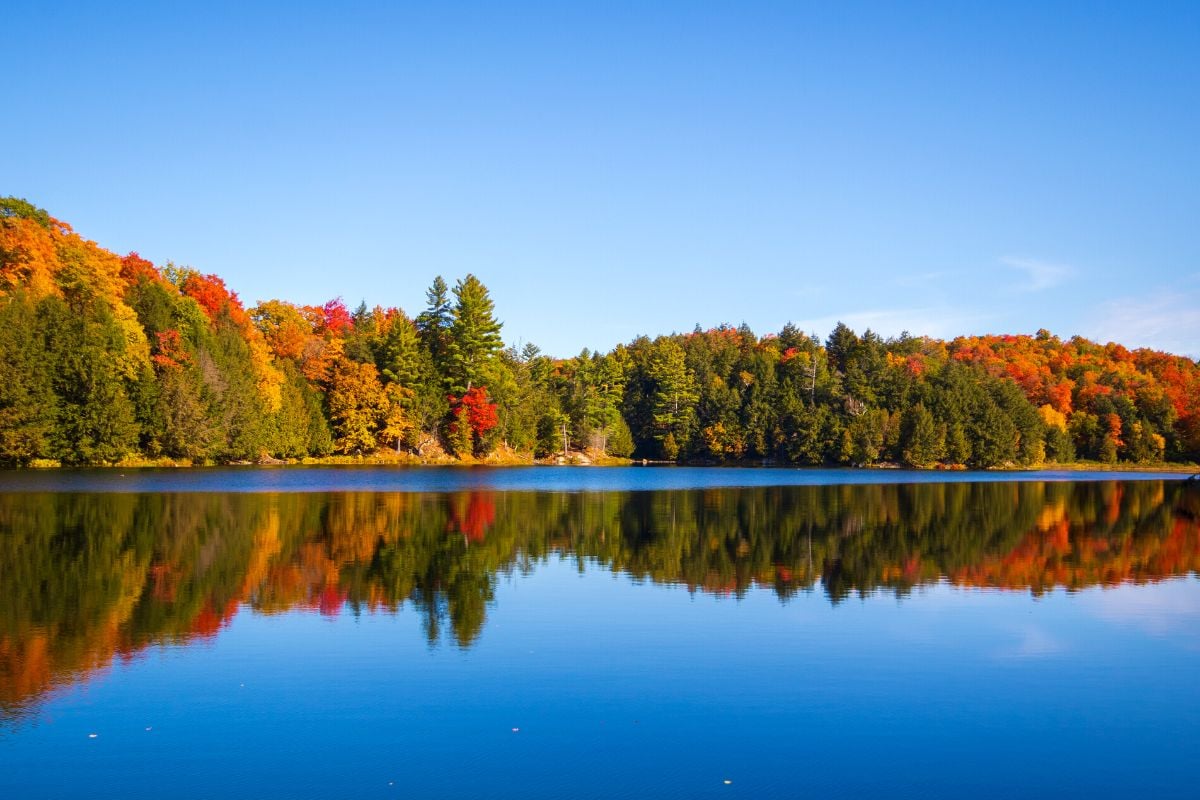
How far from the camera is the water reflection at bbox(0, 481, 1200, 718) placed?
1350 cm

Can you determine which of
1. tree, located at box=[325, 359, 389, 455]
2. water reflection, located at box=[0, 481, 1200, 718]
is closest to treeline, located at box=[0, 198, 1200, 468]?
tree, located at box=[325, 359, 389, 455]

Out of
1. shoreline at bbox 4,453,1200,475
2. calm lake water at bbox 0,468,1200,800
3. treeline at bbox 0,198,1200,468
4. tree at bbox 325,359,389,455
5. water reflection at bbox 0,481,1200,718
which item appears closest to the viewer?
calm lake water at bbox 0,468,1200,800

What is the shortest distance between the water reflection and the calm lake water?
5.1 inches

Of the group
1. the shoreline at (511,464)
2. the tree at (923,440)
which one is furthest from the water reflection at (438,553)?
the tree at (923,440)

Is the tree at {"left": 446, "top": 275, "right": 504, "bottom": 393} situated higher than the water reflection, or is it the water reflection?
the tree at {"left": 446, "top": 275, "right": 504, "bottom": 393}

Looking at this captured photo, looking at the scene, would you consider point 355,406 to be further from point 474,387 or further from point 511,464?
point 511,464

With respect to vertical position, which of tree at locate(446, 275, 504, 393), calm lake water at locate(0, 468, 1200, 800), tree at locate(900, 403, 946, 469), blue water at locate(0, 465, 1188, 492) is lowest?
calm lake water at locate(0, 468, 1200, 800)

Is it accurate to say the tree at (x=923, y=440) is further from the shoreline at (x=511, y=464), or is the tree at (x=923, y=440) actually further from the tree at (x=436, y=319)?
the tree at (x=436, y=319)

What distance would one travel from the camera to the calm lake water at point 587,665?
7.92m

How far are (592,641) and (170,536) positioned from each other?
14504 mm

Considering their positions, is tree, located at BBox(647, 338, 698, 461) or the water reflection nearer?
the water reflection

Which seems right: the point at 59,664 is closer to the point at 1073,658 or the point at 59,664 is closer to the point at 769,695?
the point at 769,695

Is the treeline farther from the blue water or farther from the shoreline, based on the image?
the blue water

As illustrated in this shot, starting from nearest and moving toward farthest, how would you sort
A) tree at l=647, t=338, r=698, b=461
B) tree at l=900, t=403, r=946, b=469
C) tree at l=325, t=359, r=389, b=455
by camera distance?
1. tree at l=325, t=359, r=389, b=455
2. tree at l=900, t=403, r=946, b=469
3. tree at l=647, t=338, r=698, b=461
